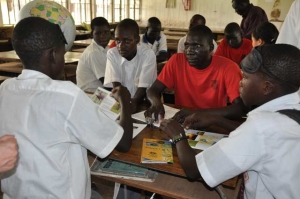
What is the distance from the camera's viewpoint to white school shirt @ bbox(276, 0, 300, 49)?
1.89 meters

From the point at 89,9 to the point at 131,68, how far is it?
874cm

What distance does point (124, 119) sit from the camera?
56.0 inches

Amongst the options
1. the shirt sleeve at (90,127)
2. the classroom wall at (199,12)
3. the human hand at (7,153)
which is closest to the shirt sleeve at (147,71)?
the shirt sleeve at (90,127)

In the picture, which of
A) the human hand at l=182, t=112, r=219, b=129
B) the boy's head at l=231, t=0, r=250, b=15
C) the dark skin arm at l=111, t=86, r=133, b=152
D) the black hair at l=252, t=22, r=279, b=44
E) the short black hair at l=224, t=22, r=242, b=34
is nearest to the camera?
the dark skin arm at l=111, t=86, r=133, b=152

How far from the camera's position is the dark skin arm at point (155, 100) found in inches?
72.2

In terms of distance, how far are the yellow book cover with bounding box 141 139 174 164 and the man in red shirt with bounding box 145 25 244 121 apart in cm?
40

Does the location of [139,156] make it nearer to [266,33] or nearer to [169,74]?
[169,74]

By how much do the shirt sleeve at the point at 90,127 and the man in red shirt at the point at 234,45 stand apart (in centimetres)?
316

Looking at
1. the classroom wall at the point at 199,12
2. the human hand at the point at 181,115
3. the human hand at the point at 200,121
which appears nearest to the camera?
the human hand at the point at 200,121

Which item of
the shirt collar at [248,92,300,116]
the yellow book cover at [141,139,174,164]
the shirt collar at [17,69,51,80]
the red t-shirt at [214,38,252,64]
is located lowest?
the yellow book cover at [141,139,174,164]

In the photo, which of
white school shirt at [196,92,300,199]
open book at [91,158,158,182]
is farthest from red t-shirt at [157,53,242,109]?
white school shirt at [196,92,300,199]

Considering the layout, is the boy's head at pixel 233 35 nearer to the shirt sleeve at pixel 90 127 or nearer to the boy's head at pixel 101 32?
the boy's head at pixel 101 32

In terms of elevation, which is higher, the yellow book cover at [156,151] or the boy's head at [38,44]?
the boy's head at [38,44]

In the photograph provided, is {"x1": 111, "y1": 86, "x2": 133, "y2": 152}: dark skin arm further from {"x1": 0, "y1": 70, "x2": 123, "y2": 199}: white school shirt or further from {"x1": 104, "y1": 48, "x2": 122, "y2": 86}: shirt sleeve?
{"x1": 104, "y1": 48, "x2": 122, "y2": 86}: shirt sleeve
